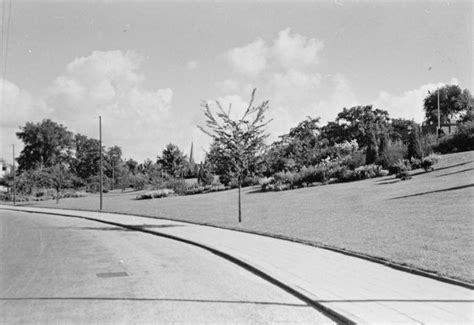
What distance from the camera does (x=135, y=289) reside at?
7.53 meters

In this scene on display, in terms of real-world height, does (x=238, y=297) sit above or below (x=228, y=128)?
below

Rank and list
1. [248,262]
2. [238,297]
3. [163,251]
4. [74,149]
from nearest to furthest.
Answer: [238,297] < [248,262] < [163,251] < [74,149]

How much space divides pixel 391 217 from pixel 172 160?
55.8 meters

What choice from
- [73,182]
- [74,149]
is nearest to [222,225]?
[73,182]

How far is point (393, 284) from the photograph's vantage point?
22.9ft

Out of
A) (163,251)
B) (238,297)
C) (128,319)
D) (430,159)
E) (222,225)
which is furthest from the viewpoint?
(430,159)

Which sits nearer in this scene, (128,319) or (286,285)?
(128,319)

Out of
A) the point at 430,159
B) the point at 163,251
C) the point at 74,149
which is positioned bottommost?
the point at 163,251

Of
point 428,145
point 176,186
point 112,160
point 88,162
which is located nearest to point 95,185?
point 112,160

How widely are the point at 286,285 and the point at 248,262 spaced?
2.22 meters

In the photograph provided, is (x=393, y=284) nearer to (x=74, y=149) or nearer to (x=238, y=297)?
(x=238, y=297)

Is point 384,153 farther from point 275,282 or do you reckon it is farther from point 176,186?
point 275,282

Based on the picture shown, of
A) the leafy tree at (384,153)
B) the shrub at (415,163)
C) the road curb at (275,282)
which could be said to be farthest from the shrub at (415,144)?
the road curb at (275,282)

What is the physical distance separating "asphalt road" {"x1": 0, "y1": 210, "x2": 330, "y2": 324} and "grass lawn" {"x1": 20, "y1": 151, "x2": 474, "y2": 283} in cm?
314
